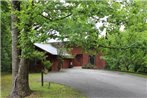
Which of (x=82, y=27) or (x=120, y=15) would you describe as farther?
(x=120, y=15)

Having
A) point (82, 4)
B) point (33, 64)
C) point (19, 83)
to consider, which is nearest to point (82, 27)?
point (82, 4)

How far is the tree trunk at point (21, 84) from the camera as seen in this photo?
16.0 metres

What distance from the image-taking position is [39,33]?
1338 centimetres

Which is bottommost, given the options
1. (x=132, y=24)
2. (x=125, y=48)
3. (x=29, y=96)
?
(x=29, y=96)

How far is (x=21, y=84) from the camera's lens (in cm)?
1622

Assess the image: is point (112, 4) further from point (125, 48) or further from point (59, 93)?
point (59, 93)

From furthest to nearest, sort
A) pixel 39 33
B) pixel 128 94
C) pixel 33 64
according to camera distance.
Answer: pixel 33 64 < pixel 128 94 < pixel 39 33

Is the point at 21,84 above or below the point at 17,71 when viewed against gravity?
below

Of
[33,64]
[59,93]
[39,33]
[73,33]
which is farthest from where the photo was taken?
[33,64]

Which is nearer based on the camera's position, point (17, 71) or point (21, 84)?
point (21, 84)

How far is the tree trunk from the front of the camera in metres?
16.0

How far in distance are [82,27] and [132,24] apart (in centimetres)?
372

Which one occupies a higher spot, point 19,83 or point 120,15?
point 120,15

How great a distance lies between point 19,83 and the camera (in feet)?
53.1
